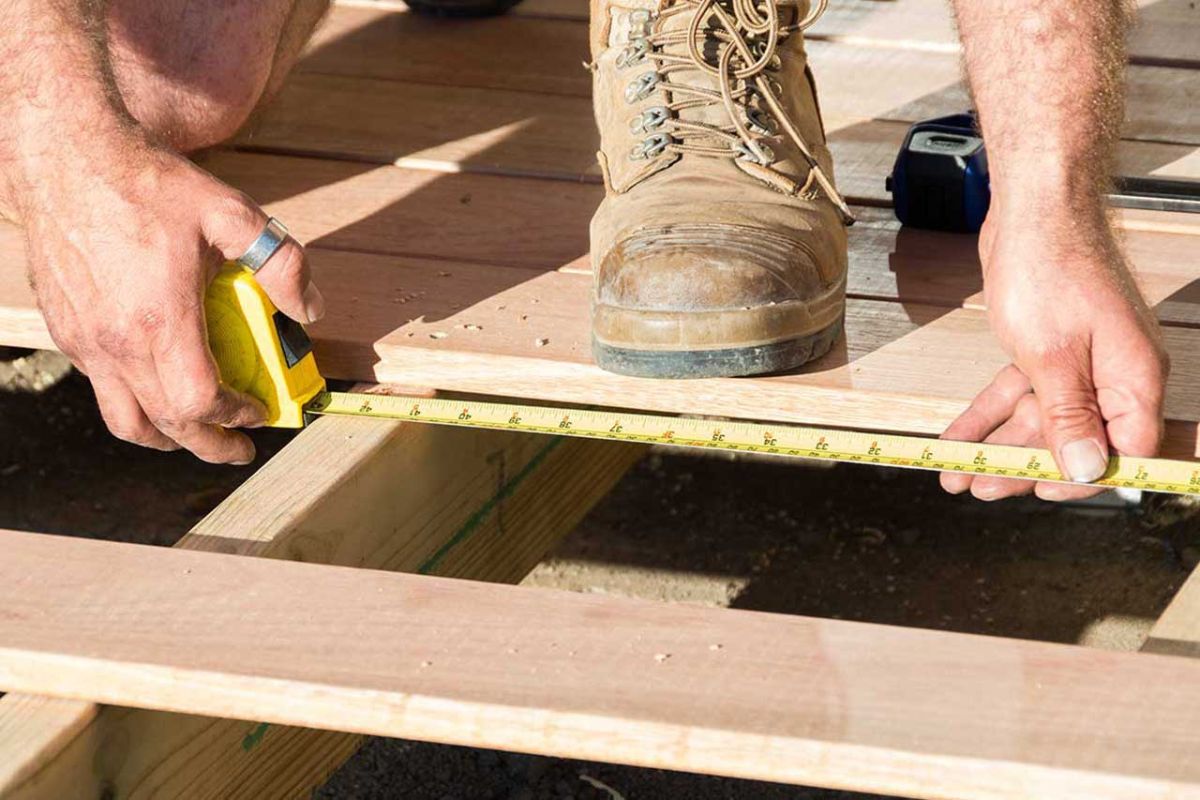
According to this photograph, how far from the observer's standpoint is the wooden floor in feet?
5.71

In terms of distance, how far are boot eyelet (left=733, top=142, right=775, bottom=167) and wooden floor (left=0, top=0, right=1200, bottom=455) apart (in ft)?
0.73

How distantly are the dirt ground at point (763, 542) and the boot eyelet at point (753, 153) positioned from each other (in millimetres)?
896

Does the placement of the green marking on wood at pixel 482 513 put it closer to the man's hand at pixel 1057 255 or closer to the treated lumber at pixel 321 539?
the treated lumber at pixel 321 539

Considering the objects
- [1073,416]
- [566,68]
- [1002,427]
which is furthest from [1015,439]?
[566,68]

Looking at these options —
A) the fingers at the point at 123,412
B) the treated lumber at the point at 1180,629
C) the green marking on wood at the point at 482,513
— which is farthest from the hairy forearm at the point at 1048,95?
the fingers at the point at 123,412

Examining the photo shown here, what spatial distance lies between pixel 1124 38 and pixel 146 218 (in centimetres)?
106

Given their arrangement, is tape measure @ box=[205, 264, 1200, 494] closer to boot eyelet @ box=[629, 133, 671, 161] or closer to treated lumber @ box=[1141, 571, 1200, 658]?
treated lumber @ box=[1141, 571, 1200, 658]

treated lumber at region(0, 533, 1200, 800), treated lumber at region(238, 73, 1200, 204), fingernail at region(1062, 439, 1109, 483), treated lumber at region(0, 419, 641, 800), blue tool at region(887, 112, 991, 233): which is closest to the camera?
treated lumber at region(0, 533, 1200, 800)

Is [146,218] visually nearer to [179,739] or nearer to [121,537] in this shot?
[179,739]

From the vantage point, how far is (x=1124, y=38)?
173 cm

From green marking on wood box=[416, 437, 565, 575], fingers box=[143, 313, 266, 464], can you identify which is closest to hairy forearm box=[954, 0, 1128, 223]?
green marking on wood box=[416, 437, 565, 575]

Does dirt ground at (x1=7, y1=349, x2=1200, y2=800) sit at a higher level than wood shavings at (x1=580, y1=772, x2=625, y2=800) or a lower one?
higher

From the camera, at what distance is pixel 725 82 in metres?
1.82

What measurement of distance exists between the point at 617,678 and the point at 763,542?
1400 mm
